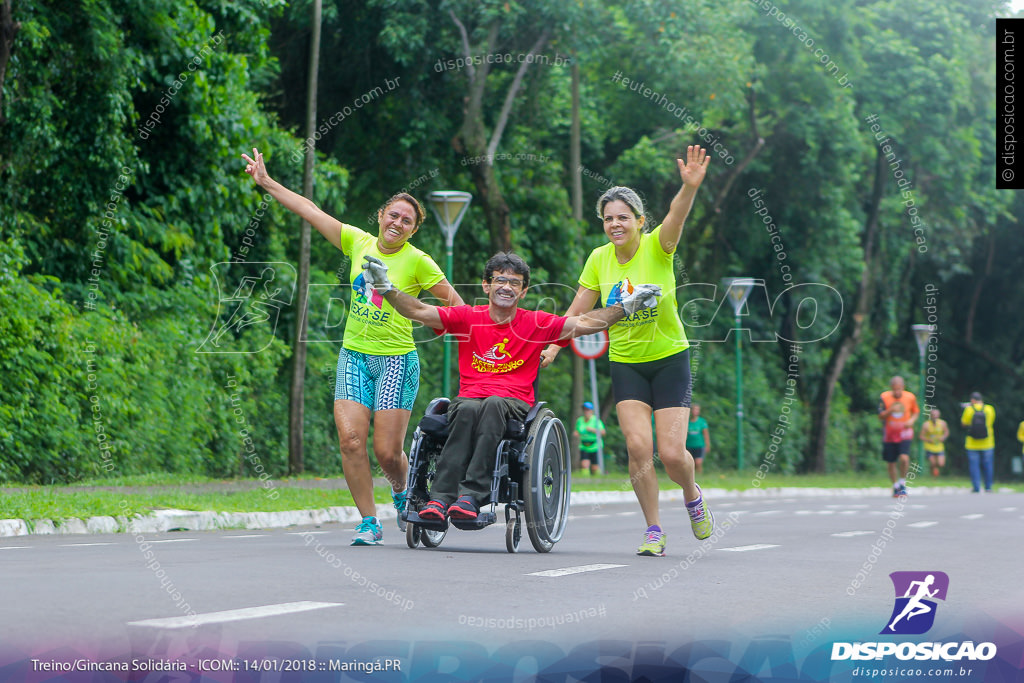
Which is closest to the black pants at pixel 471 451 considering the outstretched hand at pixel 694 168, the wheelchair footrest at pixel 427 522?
the wheelchair footrest at pixel 427 522

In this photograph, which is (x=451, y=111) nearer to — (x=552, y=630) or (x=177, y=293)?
(x=177, y=293)

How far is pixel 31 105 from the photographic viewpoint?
17562mm

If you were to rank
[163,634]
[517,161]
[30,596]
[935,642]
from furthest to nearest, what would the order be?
[517,161]
[30,596]
[935,642]
[163,634]

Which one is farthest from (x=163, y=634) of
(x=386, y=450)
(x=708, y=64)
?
(x=708, y=64)

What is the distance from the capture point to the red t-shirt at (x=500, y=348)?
880 centimetres

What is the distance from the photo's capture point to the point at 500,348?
8859 millimetres

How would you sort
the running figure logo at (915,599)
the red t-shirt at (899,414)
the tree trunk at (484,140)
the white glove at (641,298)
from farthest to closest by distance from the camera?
the tree trunk at (484,140) < the red t-shirt at (899,414) < the white glove at (641,298) < the running figure logo at (915,599)

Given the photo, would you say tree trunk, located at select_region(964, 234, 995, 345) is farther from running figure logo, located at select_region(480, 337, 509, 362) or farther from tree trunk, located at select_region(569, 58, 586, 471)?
running figure logo, located at select_region(480, 337, 509, 362)

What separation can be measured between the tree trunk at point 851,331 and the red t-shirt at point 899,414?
13.8m

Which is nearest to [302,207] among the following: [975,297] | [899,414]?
[899,414]

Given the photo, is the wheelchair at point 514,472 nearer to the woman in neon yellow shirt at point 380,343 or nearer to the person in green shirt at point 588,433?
the woman in neon yellow shirt at point 380,343

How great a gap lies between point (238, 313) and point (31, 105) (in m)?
5.19

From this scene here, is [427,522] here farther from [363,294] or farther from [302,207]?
[302,207]

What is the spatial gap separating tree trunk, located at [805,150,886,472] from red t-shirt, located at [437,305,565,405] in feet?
89.2
